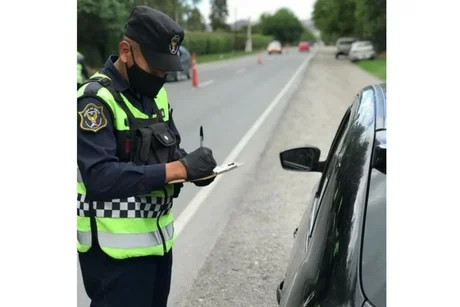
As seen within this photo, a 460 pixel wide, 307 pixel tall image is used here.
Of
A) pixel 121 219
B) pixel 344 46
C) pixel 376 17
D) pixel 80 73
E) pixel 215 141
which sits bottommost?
pixel 215 141

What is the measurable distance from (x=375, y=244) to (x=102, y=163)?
2.84ft

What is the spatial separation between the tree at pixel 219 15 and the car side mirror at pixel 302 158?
105m

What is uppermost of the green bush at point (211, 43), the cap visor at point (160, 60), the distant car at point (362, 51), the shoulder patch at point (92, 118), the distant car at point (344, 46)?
the green bush at point (211, 43)

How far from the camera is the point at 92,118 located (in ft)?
6.18

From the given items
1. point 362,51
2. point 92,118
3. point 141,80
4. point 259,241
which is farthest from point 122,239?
point 362,51

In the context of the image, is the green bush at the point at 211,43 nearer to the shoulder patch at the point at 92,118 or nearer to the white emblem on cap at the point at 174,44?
the white emblem on cap at the point at 174,44

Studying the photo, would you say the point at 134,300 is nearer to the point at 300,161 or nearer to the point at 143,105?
the point at 143,105

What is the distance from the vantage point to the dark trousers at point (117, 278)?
2.05 m

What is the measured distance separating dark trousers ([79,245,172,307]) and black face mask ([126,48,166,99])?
0.56 metres

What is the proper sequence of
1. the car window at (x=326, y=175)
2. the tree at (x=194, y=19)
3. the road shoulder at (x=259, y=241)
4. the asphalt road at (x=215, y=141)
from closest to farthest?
the car window at (x=326, y=175) < the road shoulder at (x=259, y=241) < the asphalt road at (x=215, y=141) < the tree at (x=194, y=19)

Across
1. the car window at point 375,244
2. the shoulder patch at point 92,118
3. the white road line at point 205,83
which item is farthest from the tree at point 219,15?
the car window at point 375,244

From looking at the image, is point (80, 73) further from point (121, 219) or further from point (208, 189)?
point (121, 219)

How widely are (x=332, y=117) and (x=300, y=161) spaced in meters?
9.93
